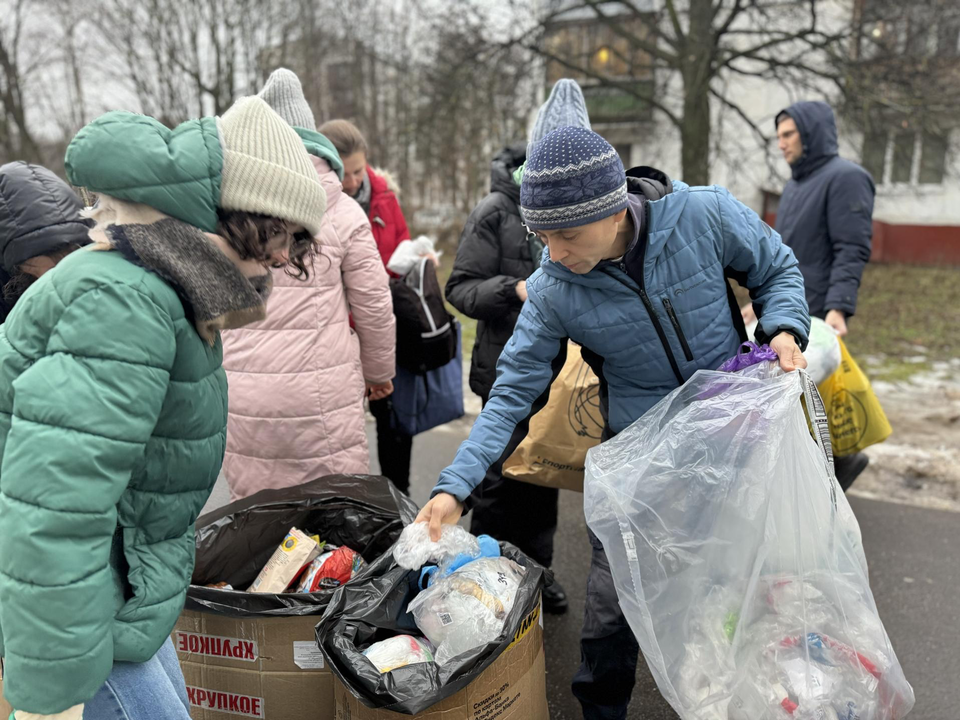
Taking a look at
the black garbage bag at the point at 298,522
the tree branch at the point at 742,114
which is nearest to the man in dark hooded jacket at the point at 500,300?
the black garbage bag at the point at 298,522

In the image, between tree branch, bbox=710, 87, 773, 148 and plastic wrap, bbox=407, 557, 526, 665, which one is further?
tree branch, bbox=710, 87, 773, 148

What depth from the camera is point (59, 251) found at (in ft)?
6.25

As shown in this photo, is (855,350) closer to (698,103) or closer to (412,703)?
(698,103)

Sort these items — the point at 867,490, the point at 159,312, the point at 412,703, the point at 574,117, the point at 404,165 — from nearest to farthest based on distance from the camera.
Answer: the point at 159,312, the point at 412,703, the point at 574,117, the point at 867,490, the point at 404,165

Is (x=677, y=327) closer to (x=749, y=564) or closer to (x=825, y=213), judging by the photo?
(x=749, y=564)

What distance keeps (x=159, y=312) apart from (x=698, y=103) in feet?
33.9

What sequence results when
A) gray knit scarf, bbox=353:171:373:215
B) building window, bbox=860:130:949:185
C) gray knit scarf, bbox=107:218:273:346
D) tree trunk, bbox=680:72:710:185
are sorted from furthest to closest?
building window, bbox=860:130:949:185
tree trunk, bbox=680:72:710:185
gray knit scarf, bbox=353:171:373:215
gray knit scarf, bbox=107:218:273:346

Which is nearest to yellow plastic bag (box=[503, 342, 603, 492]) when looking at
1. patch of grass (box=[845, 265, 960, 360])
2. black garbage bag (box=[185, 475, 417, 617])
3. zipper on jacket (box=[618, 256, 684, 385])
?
black garbage bag (box=[185, 475, 417, 617])

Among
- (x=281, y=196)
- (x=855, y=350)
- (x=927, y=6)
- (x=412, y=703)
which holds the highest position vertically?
(x=927, y=6)

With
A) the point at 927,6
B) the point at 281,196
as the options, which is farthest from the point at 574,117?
the point at 927,6

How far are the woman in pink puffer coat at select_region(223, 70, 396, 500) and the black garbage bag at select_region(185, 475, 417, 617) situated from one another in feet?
0.51

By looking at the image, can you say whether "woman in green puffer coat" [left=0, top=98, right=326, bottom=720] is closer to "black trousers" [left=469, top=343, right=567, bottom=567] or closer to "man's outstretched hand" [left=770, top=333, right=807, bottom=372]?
"man's outstretched hand" [left=770, top=333, right=807, bottom=372]

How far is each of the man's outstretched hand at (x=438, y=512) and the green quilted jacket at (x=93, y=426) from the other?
0.64m

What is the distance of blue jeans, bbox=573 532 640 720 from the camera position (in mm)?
2014
